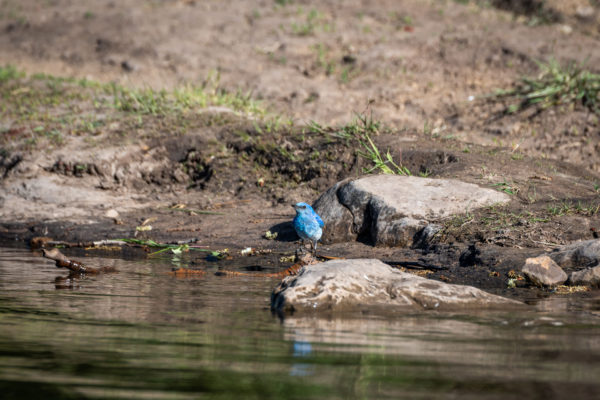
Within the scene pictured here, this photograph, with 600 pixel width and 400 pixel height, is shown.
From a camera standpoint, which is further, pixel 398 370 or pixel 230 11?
pixel 230 11

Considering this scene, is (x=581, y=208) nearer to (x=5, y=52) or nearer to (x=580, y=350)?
(x=580, y=350)

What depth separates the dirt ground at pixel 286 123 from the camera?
7879 millimetres

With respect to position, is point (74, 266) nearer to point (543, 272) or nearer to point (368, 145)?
point (543, 272)

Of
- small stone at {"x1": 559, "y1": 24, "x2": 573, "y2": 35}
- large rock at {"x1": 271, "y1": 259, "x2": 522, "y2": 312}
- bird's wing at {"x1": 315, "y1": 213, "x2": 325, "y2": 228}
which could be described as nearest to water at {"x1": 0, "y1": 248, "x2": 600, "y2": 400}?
large rock at {"x1": 271, "y1": 259, "x2": 522, "y2": 312}

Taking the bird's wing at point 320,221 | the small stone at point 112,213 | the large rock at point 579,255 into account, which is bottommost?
the small stone at point 112,213

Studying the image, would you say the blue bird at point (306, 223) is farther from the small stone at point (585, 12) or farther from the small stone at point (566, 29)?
the small stone at point (585, 12)

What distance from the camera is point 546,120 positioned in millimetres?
11586

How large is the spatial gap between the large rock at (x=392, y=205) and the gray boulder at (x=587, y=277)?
1801 millimetres

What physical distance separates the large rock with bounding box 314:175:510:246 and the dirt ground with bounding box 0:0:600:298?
23 centimetres

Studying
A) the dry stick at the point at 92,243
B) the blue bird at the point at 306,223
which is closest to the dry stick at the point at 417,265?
the blue bird at the point at 306,223

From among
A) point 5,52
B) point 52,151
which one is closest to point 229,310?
point 52,151

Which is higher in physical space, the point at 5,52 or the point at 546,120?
the point at 5,52

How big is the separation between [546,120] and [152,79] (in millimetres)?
7643

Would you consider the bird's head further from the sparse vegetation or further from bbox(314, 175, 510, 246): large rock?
the sparse vegetation
